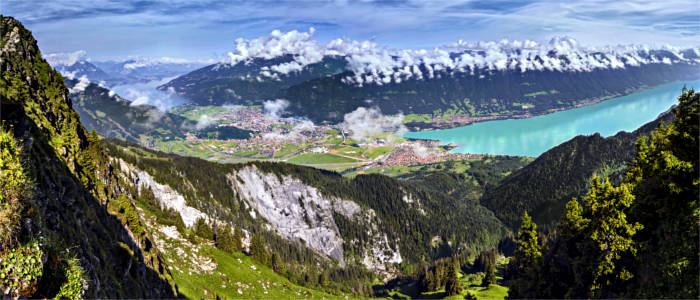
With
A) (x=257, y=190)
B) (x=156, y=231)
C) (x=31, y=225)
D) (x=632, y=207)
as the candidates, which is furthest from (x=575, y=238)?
(x=257, y=190)

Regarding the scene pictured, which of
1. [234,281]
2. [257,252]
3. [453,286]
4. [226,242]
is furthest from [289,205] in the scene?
[234,281]

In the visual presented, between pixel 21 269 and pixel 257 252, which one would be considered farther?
pixel 257 252

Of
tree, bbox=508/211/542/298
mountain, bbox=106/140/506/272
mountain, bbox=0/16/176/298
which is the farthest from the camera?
mountain, bbox=106/140/506/272

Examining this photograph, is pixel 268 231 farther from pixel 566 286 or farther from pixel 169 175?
pixel 566 286

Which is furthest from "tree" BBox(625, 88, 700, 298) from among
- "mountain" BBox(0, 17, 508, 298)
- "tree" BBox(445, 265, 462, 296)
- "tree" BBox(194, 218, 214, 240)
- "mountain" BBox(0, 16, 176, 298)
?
"tree" BBox(194, 218, 214, 240)

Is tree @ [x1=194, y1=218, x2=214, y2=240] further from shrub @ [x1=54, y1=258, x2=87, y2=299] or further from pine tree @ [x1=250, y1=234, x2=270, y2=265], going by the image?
shrub @ [x1=54, y1=258, x2=87, y2=299]

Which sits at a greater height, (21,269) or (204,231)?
(21,269)

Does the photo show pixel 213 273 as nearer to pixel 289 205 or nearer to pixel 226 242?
pixel 226 242
